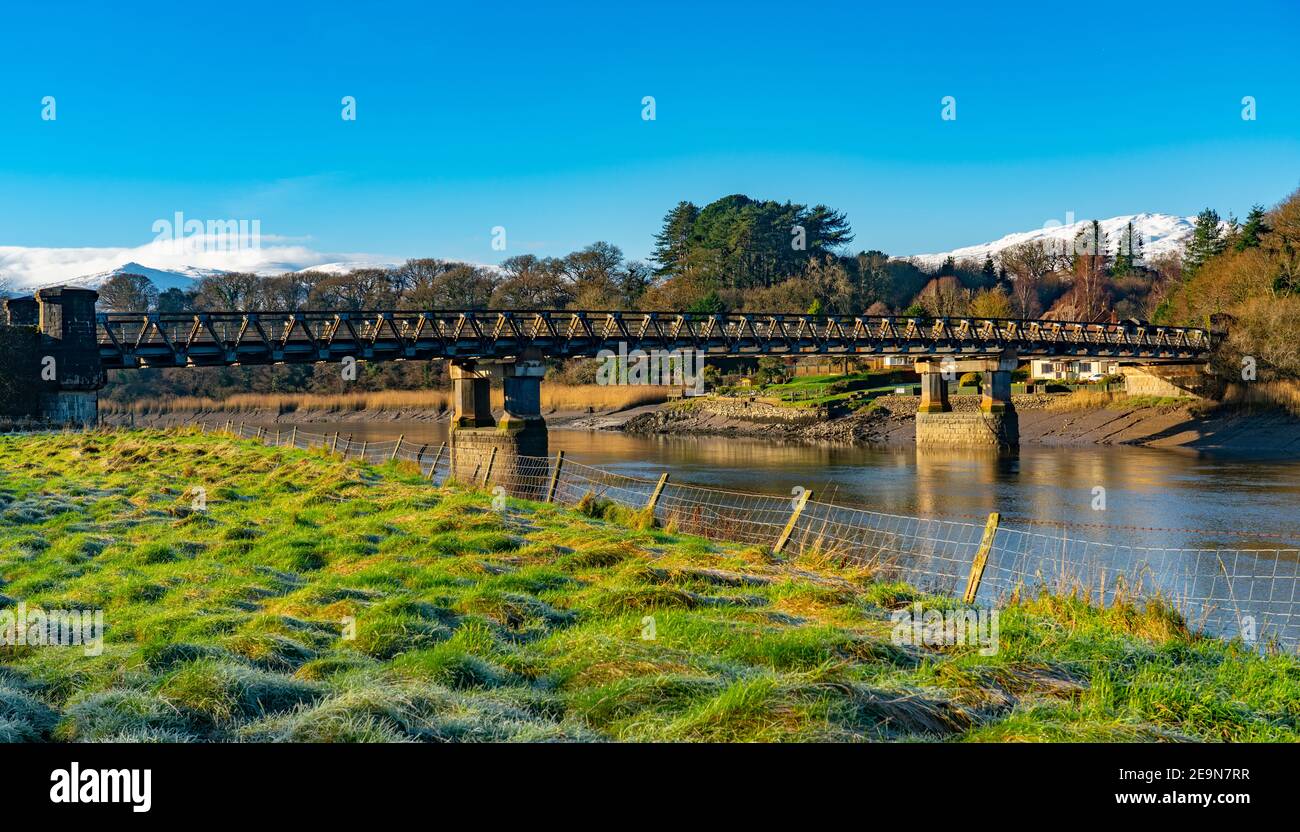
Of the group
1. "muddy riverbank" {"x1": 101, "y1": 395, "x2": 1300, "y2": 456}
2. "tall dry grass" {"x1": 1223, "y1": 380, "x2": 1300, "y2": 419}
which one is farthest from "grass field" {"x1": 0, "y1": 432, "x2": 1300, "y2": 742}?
"tall dry grass" {"x1": 1223, "y1": 380, "x2": 1300, "y2": 419}

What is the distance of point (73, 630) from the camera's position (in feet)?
33.6

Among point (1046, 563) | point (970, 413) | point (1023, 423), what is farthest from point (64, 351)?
point (1023, 423)

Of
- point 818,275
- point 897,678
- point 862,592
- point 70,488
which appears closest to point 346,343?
point 70,488

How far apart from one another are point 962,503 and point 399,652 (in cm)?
2896

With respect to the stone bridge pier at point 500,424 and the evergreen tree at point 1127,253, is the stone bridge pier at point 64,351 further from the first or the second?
the evergreen tree at point 1127,253

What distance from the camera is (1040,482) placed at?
43.2 m

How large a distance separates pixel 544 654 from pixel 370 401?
362 ft

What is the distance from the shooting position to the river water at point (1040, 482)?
2850cm

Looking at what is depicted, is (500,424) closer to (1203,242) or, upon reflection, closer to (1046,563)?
(1046,563)

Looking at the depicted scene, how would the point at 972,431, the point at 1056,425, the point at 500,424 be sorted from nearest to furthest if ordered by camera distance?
the point at 500,424, the point at 972,431, the point at 1056,425

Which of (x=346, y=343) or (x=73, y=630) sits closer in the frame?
(x=73, y=630)

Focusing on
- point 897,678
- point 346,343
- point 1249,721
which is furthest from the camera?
point 346,343
